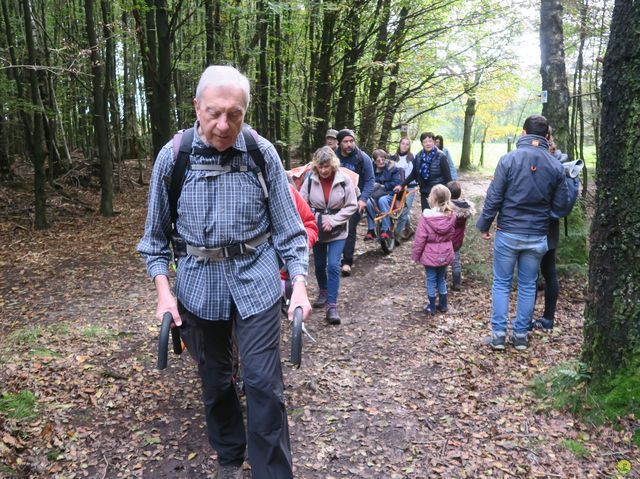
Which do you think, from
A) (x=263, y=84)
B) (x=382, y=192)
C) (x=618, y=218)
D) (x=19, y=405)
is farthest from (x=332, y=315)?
(x=263, y=84)

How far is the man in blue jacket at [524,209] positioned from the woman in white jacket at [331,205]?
1.71 m

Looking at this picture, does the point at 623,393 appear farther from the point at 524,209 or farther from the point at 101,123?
the point at 101,123

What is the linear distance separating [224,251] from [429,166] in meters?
6.95

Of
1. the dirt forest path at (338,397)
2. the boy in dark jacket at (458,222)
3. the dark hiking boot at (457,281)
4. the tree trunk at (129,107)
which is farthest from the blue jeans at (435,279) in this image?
the tree trunk at (129,107)

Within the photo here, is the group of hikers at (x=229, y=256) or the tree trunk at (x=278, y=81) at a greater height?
the tree trunk at (x=278, y=81)

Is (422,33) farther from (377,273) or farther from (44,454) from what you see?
(44,454)

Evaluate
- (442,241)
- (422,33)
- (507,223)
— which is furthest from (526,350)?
(422,33)

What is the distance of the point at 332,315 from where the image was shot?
20.0ft

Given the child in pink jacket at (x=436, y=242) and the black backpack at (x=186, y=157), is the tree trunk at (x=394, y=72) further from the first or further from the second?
the black backpack at (x=186, y=157)

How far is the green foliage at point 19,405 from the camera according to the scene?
361 centimetres

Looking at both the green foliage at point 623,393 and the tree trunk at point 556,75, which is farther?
the tree trunk at point 556,75

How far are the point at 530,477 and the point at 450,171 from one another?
248 inches

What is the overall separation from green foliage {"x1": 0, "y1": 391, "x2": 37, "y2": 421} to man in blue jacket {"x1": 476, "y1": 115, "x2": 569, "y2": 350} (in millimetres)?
4219

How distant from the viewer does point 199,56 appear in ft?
55.5
